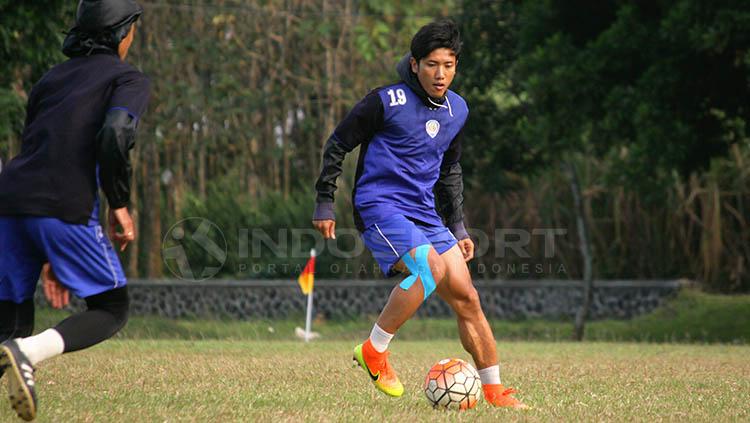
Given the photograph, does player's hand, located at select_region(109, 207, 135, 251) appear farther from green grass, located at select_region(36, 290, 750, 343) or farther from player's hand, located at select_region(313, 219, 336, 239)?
green grass, located at select_region(36, 290, 750, 343)

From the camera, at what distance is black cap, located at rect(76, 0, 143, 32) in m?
5.54

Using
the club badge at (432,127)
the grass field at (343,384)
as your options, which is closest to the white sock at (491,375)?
the grass field at (343,384)

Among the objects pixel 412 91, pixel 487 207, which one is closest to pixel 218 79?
pixel 487 207

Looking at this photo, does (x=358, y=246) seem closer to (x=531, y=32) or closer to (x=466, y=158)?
(x=466, y=158)

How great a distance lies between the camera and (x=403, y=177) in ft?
22.0

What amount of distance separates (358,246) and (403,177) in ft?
52.4

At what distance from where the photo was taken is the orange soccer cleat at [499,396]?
21.4 ft

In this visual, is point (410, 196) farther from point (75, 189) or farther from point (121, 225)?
point (75, 189)

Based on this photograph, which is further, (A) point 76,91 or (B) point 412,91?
(B) point 412,91

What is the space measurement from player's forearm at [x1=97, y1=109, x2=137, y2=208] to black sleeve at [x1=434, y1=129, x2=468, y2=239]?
7.51 feet

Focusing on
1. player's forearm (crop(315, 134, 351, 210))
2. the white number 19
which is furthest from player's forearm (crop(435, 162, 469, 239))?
player's forearm (crop(315, 134, 351, 210))

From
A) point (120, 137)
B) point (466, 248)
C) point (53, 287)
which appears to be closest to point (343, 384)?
point (466, 248)

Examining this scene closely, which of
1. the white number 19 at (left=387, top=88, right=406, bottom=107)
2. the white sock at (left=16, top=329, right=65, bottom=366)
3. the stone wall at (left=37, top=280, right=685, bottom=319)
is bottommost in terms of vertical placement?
the stone wall at (left=37, top=280, right=685, bottom=319)

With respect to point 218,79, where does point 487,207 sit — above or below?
below
